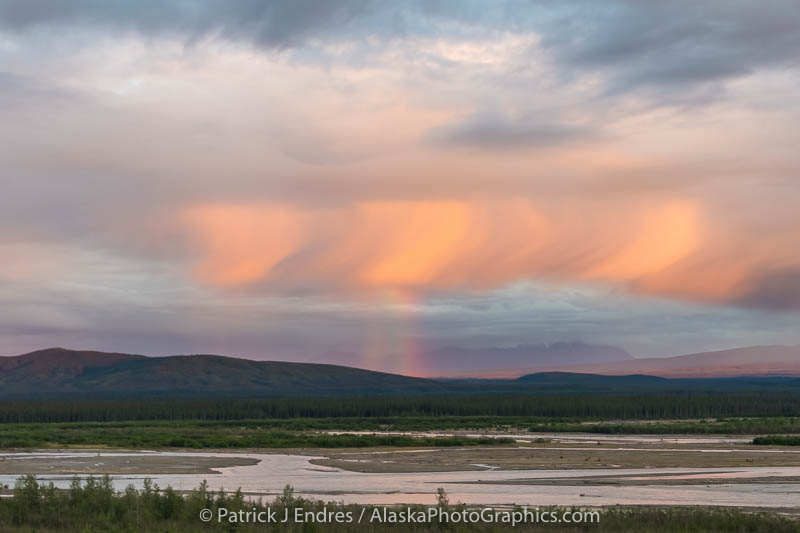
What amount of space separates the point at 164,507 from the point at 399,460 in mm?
30699

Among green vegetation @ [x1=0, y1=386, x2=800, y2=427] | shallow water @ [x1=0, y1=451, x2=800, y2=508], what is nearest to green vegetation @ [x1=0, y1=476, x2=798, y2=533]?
shallow water @ [x1=0, y1=451, x2=800, y2=508]

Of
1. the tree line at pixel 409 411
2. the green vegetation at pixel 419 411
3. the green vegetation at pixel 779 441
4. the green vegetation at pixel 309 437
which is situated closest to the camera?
the green vegetation at pixel 779 441

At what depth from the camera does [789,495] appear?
36.1 metres

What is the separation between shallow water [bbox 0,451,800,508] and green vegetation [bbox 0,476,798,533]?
5.49 metres

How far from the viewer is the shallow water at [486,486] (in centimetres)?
3491

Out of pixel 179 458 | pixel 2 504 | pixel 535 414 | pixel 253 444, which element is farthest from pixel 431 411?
pixel 2 504

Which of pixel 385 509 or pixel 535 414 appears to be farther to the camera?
pixel 535 414

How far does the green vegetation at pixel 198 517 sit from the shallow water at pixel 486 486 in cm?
549

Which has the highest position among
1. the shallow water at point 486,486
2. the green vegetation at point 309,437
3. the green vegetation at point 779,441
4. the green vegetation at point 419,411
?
the green vegetation at point 419,411

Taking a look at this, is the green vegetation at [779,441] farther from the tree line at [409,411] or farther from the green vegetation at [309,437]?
the tree line at [409,411]

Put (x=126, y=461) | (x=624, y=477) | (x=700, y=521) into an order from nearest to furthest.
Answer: (x=700, y=521), (x=624, y=477), (x=126, y=461)

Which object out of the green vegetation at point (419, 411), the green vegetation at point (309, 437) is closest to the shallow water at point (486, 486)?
the green vegetation at point (309, 437)

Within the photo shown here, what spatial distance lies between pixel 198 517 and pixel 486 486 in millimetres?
16764

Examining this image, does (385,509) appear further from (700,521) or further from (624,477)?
(624,477)
